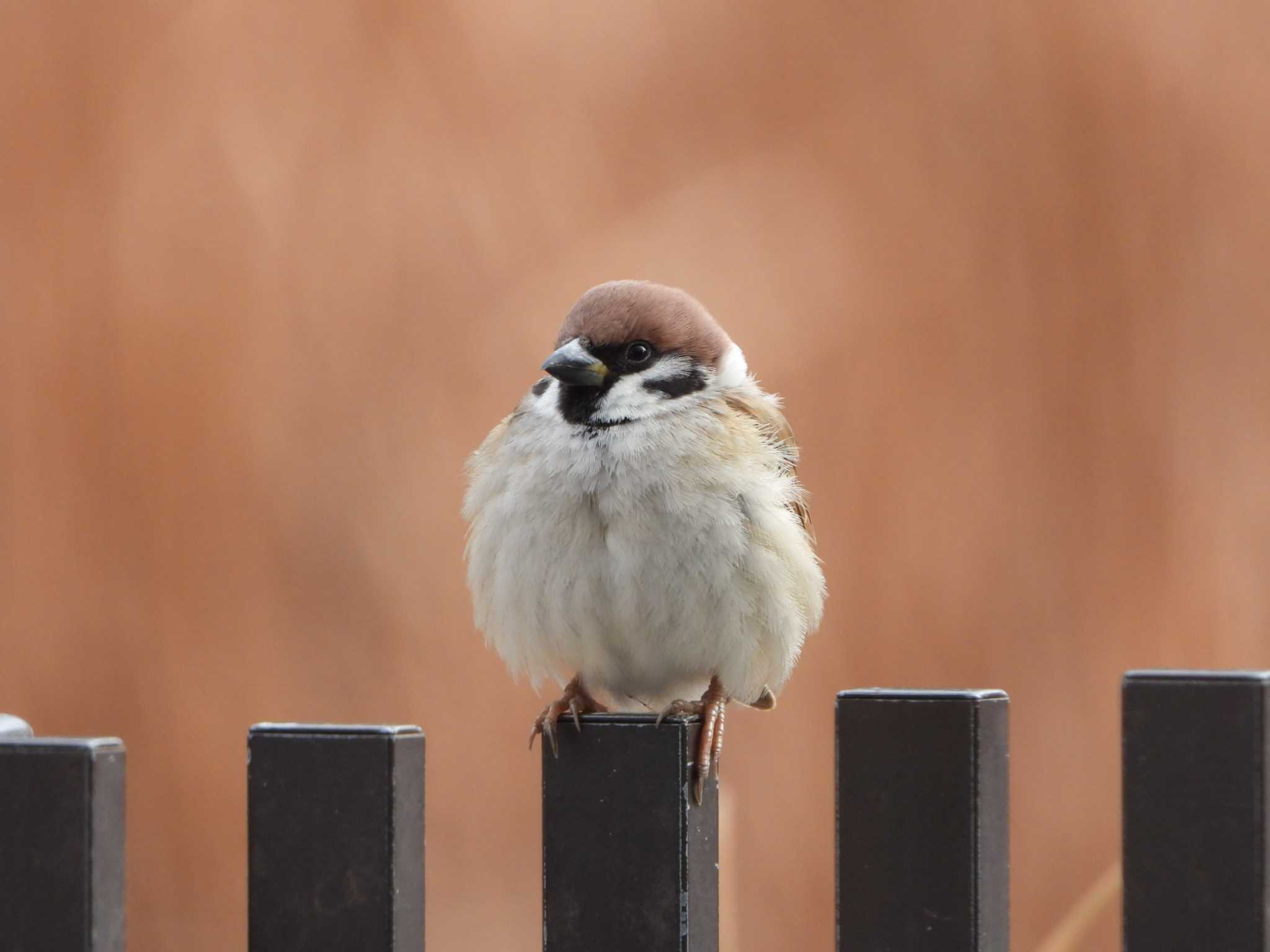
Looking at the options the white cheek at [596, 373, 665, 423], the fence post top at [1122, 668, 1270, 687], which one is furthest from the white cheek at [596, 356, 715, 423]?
the fence post top at [1122, 668, 1270, 687]

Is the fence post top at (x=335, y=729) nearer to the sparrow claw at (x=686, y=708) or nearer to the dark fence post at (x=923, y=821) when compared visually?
the dark fence post at (x=923, y=821)

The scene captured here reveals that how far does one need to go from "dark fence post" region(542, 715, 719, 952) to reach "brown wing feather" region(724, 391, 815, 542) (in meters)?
0.87

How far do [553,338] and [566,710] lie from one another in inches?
63.6

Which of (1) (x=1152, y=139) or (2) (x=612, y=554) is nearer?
(2) (x=612, y=554)

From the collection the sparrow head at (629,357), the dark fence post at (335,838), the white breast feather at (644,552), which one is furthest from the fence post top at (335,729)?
the sparrow head at (629,357)

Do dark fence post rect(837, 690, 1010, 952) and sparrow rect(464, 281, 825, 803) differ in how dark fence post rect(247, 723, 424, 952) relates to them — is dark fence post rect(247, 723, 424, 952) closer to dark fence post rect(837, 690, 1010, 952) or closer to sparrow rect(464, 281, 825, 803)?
dark fence post rect(837, 690, 1010, 952)

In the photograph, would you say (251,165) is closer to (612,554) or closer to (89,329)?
(89,329)

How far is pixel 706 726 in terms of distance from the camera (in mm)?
1771

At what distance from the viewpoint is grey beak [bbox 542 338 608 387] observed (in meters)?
2.19

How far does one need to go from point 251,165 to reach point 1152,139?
5.91ft

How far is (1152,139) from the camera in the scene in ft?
12.0

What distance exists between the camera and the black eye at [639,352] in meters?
2.29

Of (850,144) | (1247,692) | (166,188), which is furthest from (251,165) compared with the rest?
(1247,692)


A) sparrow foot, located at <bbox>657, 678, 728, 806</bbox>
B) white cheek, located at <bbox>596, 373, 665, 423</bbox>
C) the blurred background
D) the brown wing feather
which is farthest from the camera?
the blurred background
